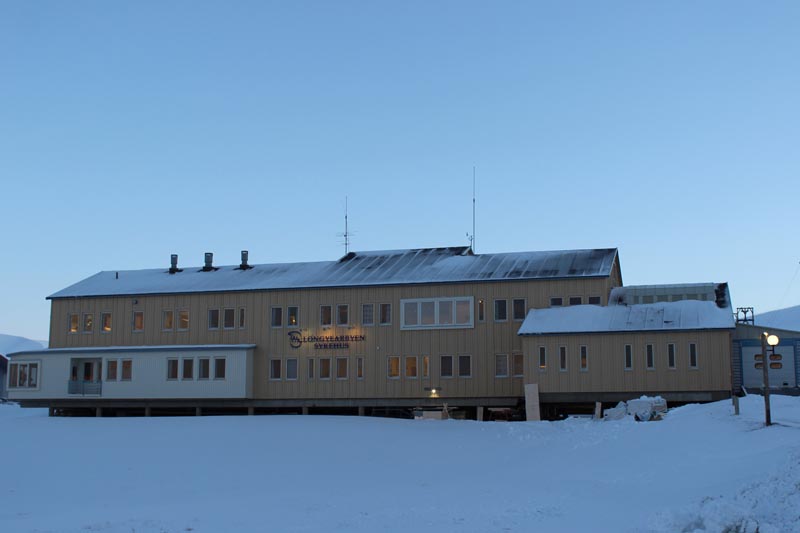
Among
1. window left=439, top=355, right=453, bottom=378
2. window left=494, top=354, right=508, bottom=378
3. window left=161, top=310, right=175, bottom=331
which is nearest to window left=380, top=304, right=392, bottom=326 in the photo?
window left=439, top=355, right=453, bottom=378

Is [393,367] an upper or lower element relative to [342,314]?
lower

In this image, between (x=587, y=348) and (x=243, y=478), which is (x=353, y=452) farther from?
(x=587, y=348)

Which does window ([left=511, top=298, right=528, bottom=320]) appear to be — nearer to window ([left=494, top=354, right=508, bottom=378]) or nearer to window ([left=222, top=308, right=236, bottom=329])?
window ([left=494, top=354, right=508, bottom=378])

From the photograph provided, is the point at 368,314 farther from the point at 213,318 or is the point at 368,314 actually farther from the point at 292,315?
the point at 213,318

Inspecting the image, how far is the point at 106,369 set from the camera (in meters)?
55.3

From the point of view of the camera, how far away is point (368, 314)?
52281 millimetres

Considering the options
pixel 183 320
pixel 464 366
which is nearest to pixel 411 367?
pixel 464 366

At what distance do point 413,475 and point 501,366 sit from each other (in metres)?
21.5

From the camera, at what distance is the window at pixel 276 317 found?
53.8 m

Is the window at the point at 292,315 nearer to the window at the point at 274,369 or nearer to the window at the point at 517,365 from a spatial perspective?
the window at the point at 274,369

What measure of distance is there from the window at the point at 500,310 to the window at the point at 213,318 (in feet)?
54.5

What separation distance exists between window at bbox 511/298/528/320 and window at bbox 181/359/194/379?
61.0ft

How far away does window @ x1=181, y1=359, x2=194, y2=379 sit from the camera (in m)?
53.7

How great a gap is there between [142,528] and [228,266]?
4229 centimetres
